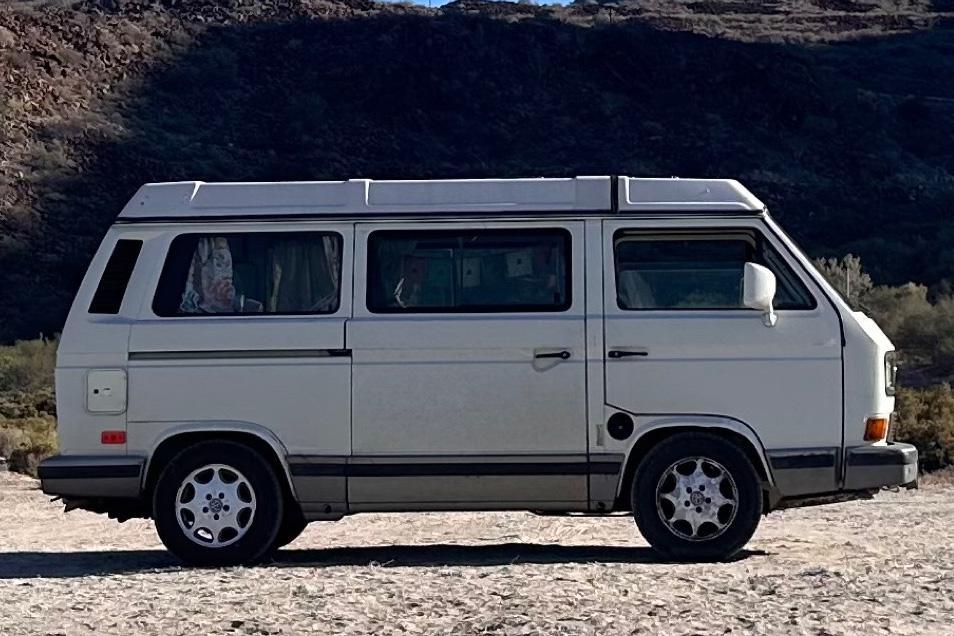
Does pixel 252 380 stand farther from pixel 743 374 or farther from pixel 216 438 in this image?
pixel 743 374

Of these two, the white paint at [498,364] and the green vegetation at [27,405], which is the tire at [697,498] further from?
the green vegetation at [27,405]

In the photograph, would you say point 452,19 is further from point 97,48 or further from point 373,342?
point 373,342

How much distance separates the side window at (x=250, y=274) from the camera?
966 centimetres

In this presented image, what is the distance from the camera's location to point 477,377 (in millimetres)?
9422

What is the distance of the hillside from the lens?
43688 mm

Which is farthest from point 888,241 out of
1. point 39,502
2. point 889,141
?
point 39,502

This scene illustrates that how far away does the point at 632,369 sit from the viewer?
369 inches

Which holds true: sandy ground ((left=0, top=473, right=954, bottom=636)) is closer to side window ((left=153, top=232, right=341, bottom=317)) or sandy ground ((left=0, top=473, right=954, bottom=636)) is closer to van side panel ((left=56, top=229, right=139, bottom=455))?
van side panel ((left=56, top=229, right=139, bottom=455))

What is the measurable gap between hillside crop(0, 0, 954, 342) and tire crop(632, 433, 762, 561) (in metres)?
31.5

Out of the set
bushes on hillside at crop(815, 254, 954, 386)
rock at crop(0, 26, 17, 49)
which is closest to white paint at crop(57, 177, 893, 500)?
bushes on hillside at crop(815, 254, 954, 386)

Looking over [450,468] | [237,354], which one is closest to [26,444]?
[237,354]

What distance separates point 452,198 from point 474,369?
3.53 ft

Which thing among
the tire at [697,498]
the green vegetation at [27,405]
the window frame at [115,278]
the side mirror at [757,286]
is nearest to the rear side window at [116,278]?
the window frame at [115,278]

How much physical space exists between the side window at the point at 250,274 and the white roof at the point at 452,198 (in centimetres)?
17
